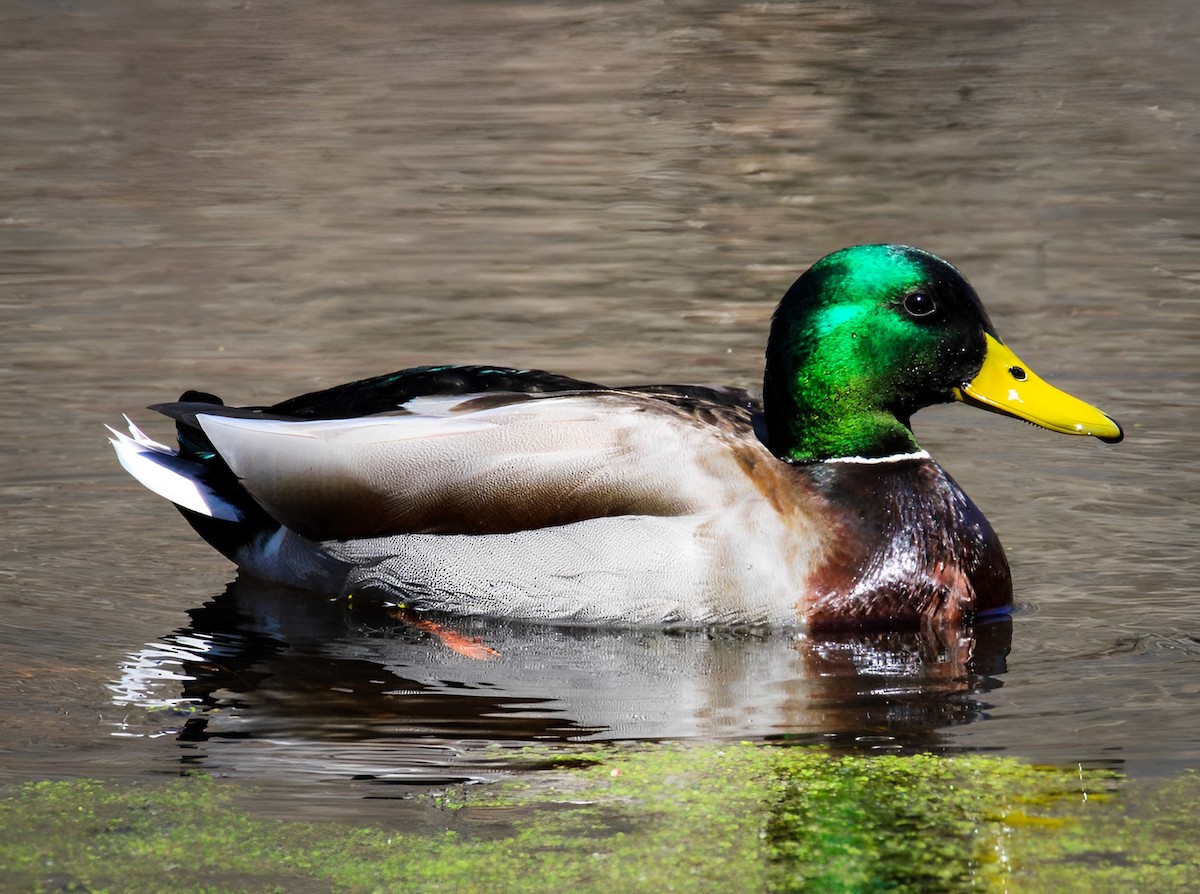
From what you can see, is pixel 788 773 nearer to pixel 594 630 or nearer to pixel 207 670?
pixel 594 630

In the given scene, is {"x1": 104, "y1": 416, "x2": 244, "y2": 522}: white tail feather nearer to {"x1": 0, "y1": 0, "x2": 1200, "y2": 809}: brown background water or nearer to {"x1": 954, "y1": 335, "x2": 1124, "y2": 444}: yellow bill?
{"x1": 0, "y1": 0, "x2": 1200, "y2": 809}: brown background water

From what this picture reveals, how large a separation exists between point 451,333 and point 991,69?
325 inches

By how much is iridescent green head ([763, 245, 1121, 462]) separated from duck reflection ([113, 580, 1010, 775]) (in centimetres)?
72

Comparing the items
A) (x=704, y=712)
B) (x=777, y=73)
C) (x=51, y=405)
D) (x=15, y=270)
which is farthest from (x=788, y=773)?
(x=777, y=73)

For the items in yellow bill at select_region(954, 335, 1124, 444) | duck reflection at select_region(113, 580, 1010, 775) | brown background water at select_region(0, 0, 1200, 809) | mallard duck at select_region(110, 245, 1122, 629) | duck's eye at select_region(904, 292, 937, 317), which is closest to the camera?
duck reflection at select_region(113, 580, 1010, 775)

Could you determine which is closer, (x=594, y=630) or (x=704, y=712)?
(x=704, y=712)

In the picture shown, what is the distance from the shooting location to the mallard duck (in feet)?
20.5

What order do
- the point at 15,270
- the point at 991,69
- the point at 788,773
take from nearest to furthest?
1. the point at 788,773
2. the point at 15,270
3. the point at 991,69

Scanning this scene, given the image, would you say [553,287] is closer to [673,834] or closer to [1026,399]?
[1026,399]

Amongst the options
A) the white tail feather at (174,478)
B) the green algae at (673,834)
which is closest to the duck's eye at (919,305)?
the green algae at (673,834)

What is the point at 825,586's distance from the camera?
20.7 feet

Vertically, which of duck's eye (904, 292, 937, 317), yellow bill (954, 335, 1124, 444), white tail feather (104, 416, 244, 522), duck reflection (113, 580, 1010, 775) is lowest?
duck reflection (113, 580, 1010, 775)

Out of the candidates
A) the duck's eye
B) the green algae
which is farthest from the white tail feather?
the duck's eye

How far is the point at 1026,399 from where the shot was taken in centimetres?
652
